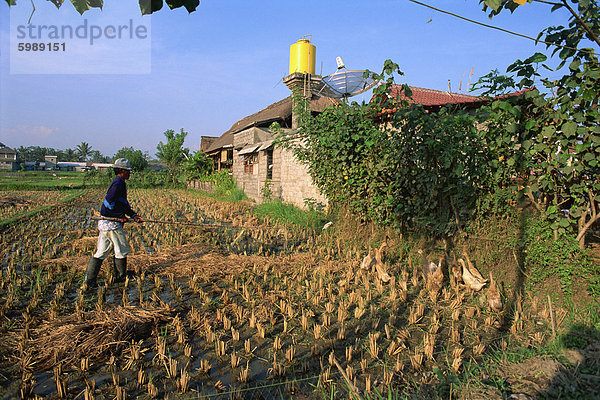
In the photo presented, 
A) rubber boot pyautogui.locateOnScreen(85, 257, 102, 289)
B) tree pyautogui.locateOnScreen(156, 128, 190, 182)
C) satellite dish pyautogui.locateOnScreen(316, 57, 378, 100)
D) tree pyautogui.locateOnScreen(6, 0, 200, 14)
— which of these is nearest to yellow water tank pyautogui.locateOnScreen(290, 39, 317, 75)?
satellite dish pyautogui.locateOnScreen(316, 57, 378, 100)

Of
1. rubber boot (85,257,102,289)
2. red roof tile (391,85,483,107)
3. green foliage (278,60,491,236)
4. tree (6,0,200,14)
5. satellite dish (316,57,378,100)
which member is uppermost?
red roof tile (391,85,483,107)

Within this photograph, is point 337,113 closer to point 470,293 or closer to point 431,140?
point 431,140

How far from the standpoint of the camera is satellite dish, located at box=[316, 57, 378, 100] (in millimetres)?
11195

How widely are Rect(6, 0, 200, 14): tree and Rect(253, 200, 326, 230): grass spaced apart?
7.25m

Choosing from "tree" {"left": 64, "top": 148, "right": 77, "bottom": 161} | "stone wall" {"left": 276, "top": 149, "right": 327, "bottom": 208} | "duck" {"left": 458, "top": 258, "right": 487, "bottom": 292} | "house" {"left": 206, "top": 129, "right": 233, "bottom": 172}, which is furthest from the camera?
"tree" {"left": 64, "top": 148, "right": 77, "bottom": 161}

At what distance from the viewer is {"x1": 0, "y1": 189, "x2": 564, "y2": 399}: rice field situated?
2793mm

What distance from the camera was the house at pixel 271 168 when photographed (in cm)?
1095

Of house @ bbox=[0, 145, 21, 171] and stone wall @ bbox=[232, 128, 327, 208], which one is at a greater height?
house @ bbox=[0, 145, 21, 171]

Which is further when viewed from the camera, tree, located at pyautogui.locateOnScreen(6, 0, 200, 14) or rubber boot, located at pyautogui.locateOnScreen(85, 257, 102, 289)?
rubber boot, located at pyautogui.locateOnScreen(85, 257, 102, 289)

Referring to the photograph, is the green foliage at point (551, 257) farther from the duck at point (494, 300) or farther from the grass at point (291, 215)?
the grass at point (291, 215)

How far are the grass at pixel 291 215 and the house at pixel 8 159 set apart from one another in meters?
77.6

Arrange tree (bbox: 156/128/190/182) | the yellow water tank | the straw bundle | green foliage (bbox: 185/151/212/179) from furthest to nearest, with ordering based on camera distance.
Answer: tree (bbox: 156/128/190/182) < green foliage (bbox: 185/151/212/179) < the yellow water tank < the straw bundle

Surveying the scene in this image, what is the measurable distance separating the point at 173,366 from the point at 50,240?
6772 mm

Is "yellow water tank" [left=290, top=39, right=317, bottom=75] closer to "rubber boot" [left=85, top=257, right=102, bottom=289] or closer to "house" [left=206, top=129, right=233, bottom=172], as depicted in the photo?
"house" [left=206, top=129, right=233, bottom=172]
